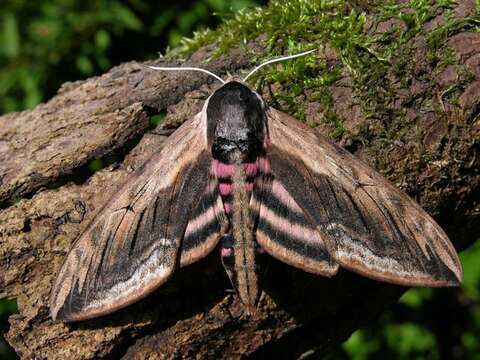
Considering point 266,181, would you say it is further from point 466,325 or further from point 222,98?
point 466,325

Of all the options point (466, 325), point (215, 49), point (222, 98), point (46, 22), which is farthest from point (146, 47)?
point (466, 325)

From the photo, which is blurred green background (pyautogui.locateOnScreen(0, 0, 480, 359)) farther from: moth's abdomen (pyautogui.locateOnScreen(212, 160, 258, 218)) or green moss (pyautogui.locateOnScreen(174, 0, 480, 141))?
moth's abdomen (pyautogui.locateOnScreen(212, 160, 258, 218))

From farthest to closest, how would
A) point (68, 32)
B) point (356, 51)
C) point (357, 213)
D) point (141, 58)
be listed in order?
point (141, 58)
point (68, 32)
point (356, 51)
point (357, 213)

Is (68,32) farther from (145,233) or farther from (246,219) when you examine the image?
(246,219)

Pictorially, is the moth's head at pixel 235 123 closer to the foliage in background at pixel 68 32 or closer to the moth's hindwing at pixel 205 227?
the moth's hindwing at pixel 205 227

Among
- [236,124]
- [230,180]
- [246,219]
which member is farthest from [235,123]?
[246,219]

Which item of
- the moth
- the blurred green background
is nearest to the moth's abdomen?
the moth
